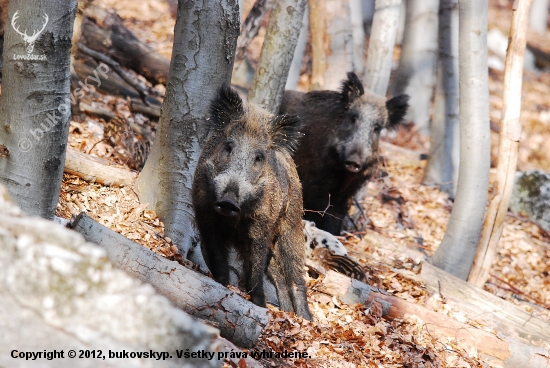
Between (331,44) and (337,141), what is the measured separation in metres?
2.57

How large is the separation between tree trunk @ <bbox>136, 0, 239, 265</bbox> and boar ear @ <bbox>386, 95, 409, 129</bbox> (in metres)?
3.77

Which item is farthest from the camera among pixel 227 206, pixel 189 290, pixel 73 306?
pixel 227 206

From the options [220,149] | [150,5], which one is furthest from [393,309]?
[150,5]

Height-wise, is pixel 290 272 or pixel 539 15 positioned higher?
pixel 539 15

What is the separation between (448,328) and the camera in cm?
559

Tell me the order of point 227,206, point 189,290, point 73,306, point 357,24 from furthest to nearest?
point 357,24, point 227,206, point 189,290, point 73,306

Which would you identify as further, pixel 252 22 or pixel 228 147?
pixel 252 22

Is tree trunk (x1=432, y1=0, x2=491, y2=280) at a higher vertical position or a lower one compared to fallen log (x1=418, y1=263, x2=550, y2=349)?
higher

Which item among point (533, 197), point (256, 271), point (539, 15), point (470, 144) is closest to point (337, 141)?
point (470, 144)

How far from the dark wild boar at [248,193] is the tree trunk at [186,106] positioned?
393 mm

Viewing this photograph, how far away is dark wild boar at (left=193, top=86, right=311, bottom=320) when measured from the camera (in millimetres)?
5012

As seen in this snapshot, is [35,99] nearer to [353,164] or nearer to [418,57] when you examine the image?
[353,164]

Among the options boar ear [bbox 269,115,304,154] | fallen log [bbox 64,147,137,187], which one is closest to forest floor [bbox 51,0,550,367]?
fallen log [bbox 64,147,137,187]

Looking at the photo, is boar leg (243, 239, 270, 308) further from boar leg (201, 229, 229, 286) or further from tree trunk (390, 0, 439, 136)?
tree trunk (390, 0, 439, 136)
